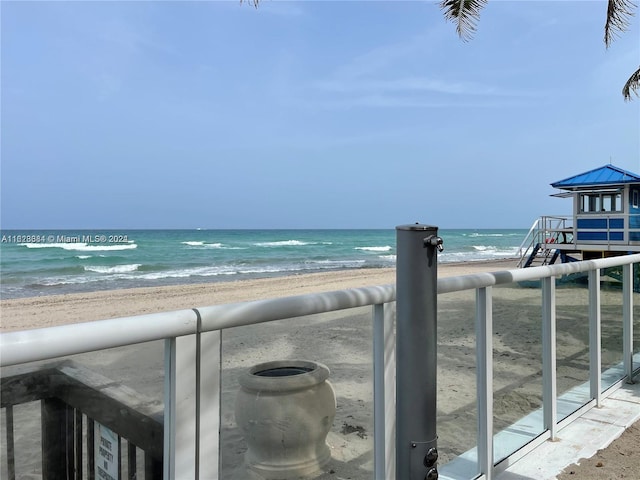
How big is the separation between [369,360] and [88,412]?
1.08m

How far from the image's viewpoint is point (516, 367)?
2.90m

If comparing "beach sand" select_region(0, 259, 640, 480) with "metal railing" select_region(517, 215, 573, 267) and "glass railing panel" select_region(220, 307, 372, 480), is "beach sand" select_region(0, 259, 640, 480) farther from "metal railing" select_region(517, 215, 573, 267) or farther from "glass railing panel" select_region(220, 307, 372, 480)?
"metal railing" select_region(517, 215, 573, 267)

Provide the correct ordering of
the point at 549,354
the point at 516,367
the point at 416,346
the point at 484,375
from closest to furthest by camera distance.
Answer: the point at 416,346
the point at 484,375
the point at 516,367
the point at 549,354

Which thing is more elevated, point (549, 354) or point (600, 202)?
point (600, 202)

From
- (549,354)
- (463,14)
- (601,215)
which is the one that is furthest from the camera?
(601,215)

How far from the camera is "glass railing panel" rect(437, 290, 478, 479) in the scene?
2373 millimetres

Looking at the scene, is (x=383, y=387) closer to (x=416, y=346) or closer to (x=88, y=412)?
(x=416, y=346)

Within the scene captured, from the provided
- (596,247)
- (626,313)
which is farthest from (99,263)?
(626,313)

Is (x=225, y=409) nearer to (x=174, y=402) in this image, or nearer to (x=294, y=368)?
(x=174, y=402)

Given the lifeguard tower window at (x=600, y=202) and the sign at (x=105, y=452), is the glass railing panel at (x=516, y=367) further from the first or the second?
the lifeguard tower window at (x=600, y=202)

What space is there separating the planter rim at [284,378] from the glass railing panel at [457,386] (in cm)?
78

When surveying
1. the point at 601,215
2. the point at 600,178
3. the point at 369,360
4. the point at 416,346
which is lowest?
the point at 369,360

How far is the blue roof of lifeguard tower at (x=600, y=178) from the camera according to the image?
17141 mm

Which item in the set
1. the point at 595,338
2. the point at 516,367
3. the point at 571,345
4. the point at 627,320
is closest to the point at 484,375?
the point at 516,367
